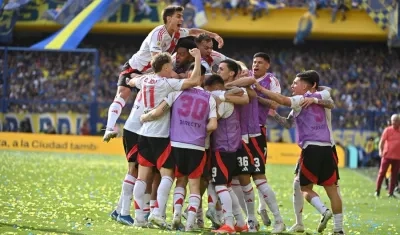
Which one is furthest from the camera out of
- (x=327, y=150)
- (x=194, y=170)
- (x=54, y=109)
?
(x=54, y=109)

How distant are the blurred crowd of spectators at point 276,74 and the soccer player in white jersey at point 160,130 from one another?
27523mm

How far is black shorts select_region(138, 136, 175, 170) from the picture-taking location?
39.4 feet

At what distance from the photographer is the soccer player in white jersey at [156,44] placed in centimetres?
1329

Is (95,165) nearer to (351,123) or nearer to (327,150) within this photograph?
(351,123)

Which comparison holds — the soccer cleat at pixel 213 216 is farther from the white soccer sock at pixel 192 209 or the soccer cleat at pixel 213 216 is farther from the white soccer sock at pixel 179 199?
the white soccer sock at pixel 192 209

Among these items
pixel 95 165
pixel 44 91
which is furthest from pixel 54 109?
pixel 95 165

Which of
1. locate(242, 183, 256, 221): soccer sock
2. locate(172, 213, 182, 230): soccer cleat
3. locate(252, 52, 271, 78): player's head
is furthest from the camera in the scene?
locate(252, 52, 271, 78): player's head

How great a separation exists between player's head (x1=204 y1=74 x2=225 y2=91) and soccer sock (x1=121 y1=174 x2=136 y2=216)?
191 centimetres

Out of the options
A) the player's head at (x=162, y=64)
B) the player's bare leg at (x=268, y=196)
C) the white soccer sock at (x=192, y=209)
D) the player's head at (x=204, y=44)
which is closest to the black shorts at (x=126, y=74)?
the player's head at (x=204, y=44)

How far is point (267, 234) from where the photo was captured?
11969 millimetres

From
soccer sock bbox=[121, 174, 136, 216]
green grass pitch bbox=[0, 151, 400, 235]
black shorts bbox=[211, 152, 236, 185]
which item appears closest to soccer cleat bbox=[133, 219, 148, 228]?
green grass pitch bbox=[0, 151, 400, 235]

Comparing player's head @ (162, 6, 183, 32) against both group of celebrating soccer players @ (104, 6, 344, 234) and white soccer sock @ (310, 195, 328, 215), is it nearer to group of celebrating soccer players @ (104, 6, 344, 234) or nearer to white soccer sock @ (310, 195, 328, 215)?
group of celebrating soccer players @ (104, 6, 344, 234)

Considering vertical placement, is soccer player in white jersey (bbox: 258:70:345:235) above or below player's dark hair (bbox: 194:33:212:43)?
below

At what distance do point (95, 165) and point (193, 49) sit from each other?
17.2 m
